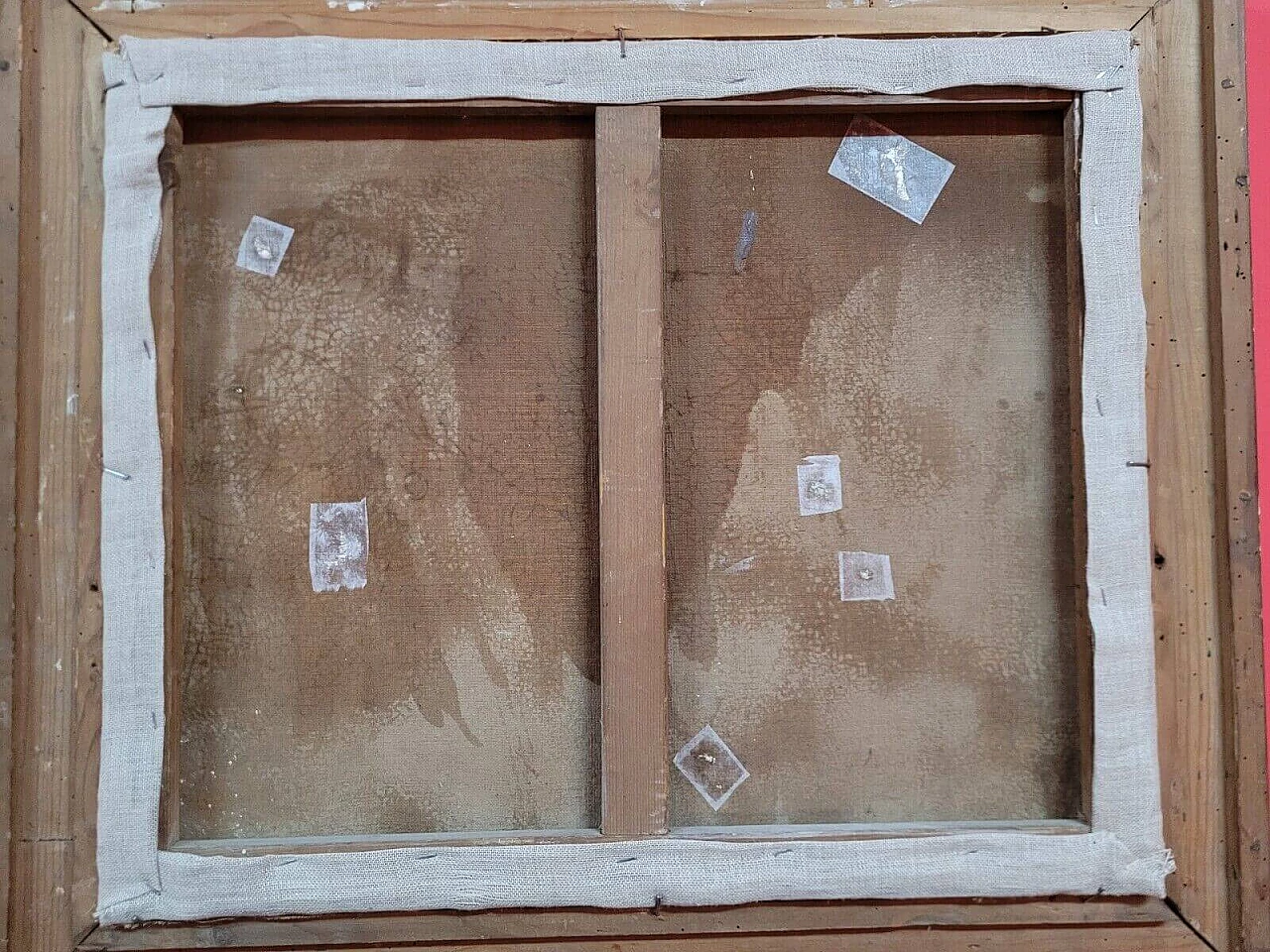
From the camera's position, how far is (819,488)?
1181 mm

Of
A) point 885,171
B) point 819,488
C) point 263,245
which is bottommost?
point 819,488

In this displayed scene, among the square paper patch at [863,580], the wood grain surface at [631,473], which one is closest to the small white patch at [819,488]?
the square paper patch at [863,580]

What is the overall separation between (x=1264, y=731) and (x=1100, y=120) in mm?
890

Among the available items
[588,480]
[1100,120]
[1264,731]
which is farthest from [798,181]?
[1264,731]

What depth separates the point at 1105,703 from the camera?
3.67 ft

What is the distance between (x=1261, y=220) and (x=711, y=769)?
117 cm

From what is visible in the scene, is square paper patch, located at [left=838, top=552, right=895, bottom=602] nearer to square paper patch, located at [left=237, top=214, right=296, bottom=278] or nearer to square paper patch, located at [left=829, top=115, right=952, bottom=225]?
square paper patch, located at [left=829, top=115, right=952, bottom=225]

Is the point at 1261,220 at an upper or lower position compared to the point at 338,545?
upper

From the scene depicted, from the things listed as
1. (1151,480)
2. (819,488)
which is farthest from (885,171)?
(1151,480)

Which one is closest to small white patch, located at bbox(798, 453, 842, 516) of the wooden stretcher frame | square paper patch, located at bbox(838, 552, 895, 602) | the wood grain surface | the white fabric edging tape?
square paper patch, located at bbox(838, 552, 895, 602)

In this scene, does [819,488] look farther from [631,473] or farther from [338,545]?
[338,545]

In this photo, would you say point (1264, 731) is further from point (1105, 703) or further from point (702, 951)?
point (702, 951)

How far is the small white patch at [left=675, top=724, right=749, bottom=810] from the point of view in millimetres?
1162

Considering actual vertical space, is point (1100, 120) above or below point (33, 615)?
above
